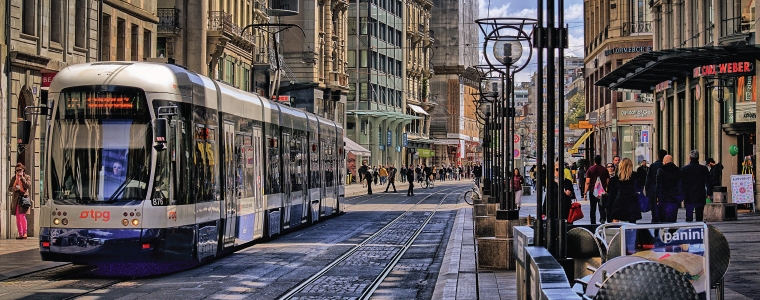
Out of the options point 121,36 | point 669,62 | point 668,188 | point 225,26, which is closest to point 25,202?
point 121,36

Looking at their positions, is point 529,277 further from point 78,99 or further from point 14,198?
point 14,198

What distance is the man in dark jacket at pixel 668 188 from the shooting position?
17.6m

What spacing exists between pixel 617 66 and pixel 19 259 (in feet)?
140

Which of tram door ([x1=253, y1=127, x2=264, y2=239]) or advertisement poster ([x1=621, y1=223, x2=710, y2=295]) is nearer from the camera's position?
advertisement poster ([x1=621, y1=223, x2=710, y2=295])

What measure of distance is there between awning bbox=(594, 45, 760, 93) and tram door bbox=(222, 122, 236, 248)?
13.6 meters

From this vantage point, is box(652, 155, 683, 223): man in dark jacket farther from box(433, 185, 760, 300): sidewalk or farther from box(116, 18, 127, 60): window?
box(116, 18, 127, 60): window

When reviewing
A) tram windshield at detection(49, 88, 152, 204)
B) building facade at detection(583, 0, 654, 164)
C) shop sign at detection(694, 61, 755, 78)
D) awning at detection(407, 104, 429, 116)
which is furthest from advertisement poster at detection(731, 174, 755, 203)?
awning at detection(407, 104, 429, 116)

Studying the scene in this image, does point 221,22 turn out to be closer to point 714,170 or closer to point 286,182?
point 286,182

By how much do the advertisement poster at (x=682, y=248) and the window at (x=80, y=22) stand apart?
71.4 ft

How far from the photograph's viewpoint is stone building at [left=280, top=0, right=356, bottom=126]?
64.9 m

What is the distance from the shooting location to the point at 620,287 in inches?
200

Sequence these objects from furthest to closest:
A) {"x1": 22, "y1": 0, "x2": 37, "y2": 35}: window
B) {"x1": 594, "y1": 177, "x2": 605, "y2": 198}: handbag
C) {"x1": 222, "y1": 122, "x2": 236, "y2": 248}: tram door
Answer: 1. {"x1": 22, "y1": 0, "x2": 37, "y2": 35}: window
2. {"x1": 594, "y1": 177, "x2": 605, "y2": 198}: handbag
3. {"x1": 222, "y1": 122, "x2": 236, "y2": 248}: tram door

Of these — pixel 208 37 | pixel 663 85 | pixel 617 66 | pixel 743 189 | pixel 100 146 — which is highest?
pixel 208 37

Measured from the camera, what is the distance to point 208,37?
138 feet
